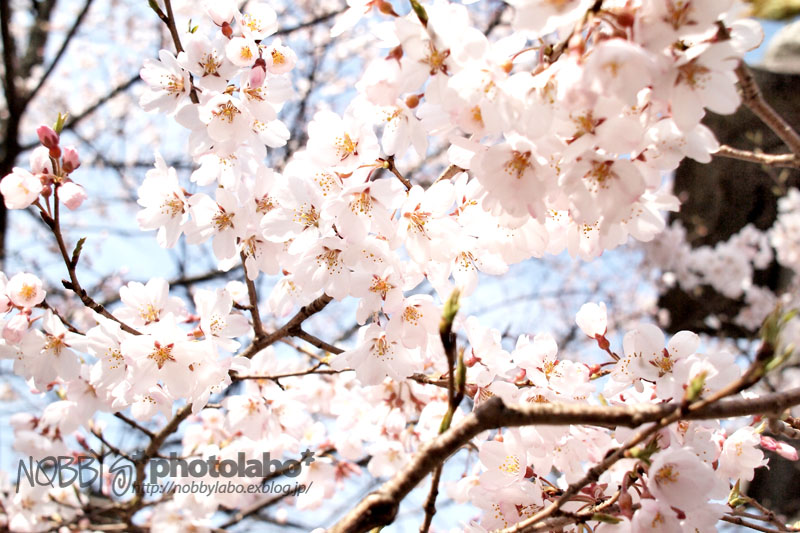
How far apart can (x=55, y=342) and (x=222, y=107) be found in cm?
78

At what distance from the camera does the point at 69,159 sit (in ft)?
4.60

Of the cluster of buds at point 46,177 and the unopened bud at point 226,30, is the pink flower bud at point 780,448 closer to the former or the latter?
the unopened bud at point 226,30

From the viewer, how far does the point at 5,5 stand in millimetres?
3877

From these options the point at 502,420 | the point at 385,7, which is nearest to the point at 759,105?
the point at 385,7

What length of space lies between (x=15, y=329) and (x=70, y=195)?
36 cm

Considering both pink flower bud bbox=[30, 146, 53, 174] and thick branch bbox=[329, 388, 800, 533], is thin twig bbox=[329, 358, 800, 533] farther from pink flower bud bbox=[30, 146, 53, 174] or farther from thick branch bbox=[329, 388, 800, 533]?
pink flower bud bbox=[30, 146, 53, 174]

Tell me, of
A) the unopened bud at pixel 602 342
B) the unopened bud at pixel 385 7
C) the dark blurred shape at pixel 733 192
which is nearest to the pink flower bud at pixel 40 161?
the unopened bud at pixel 385 7

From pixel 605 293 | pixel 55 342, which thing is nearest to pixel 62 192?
pixel 55 342

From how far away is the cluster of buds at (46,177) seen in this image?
1347 millimetres

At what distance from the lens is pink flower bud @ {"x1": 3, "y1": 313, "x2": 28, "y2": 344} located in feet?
4.62

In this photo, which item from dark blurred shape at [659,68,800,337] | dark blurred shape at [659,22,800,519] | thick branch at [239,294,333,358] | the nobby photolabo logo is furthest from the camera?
dark blurred shape at [659,68,800,337]

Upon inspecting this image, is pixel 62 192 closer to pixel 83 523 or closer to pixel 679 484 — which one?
pixel 679 484

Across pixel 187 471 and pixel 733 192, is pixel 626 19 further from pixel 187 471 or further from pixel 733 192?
pixel 733 192

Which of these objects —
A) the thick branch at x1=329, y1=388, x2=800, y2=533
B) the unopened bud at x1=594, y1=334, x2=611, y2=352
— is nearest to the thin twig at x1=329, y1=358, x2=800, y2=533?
the thick branch at x1=329, y1=388, x2=800, y2=533
